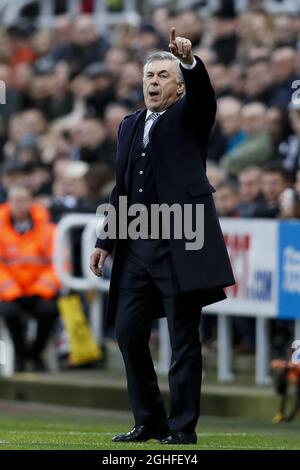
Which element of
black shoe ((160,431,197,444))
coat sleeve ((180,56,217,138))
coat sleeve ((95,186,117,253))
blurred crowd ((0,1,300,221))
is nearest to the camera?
coat sleeve ((180,56,217,138))

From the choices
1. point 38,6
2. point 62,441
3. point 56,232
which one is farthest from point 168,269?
point 38,6

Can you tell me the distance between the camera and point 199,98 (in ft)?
33.2

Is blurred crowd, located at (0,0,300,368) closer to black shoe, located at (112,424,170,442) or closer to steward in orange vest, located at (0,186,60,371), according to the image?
steward in orange vest, located at (0,186,60,371)

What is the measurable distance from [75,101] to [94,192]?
4.36 m

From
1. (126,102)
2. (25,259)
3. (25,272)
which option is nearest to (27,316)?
(25,272)

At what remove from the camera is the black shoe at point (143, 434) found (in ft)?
34.0

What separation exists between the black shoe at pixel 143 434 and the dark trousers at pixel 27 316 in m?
7.07

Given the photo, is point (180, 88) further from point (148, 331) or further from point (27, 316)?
point (27, 316)

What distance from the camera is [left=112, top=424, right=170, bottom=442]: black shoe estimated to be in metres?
10.4

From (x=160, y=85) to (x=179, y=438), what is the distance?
6.55 feet

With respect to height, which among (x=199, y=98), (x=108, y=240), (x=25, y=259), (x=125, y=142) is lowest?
(x=25, y=259)

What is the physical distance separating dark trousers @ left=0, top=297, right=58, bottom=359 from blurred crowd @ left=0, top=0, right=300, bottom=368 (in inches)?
37.1

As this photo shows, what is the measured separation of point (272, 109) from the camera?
17.4m

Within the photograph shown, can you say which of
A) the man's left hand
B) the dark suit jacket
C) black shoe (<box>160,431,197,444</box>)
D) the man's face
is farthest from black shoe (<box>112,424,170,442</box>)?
the man's left hand
